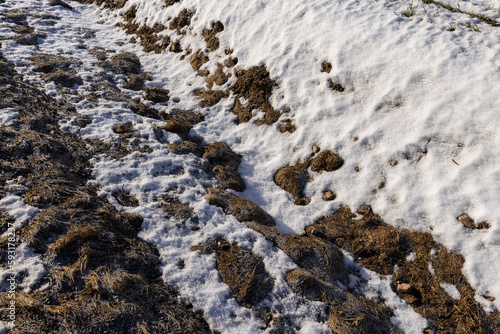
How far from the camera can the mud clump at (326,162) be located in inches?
182

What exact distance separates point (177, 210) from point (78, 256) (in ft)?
4.17

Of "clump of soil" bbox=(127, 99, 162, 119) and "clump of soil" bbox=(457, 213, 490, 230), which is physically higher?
"clump of soil" bbox=(457, 213, 490, 230)

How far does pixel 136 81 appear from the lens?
24.2 feet

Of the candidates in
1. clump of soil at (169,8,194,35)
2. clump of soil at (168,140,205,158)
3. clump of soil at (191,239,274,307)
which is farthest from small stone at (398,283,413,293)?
clump of soil at (169,8,194,35)

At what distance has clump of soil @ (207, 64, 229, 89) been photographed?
6784 mm

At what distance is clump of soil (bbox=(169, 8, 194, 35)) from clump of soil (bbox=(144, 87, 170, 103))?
8.71 feet

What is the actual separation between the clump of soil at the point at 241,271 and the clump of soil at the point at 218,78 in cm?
440

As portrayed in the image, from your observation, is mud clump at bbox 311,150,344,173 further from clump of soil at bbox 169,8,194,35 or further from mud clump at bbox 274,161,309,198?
clump of soil at bbox 169,8,194,35

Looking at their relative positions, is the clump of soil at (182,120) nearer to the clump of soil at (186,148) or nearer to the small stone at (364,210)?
the clump of soil at (186,148)

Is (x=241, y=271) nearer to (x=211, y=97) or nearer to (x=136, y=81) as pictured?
(x=211, y=97)

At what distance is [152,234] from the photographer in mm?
Result: 3596

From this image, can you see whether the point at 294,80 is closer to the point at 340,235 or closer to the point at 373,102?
the point at 373,102

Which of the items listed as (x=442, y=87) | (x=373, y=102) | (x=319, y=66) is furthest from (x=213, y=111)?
(x=442, y=87)

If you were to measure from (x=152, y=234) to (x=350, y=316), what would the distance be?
246 cm
